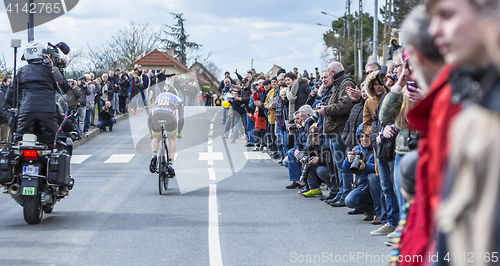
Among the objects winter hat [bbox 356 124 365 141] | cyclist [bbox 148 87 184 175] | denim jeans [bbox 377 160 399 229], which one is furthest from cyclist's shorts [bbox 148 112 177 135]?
denim jeans [bbox 377 160 399 229]

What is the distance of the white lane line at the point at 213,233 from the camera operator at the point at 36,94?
8.06 ft

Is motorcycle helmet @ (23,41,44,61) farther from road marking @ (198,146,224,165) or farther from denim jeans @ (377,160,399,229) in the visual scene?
road marking @ (198,146,224,165)

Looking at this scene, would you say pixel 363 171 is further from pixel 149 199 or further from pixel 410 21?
pixel 410 21

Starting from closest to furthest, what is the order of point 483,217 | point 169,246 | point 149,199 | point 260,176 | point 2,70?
1. point 483,217
2. point 169,246
3. point 149,199
4. point 260,176
5. point 2,70

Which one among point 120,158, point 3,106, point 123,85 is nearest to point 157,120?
point 120,158

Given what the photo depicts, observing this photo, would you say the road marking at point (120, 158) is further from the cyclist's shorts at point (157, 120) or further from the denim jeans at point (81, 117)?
the cyclist's shorts at point (157, 120)

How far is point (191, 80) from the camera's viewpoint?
4019 centimetres

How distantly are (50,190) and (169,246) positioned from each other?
7.33 feet

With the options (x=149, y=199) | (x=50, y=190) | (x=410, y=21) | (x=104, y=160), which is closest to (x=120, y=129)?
(x=104, y=160)

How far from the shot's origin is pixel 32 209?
6902 mm

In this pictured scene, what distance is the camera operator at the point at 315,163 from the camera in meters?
9.43

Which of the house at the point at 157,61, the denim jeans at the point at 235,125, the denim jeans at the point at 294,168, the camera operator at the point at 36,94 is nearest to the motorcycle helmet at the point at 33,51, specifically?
the camera operator at the point at 36,94

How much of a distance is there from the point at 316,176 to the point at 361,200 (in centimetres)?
213

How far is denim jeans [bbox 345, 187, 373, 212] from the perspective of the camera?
25.2ft
